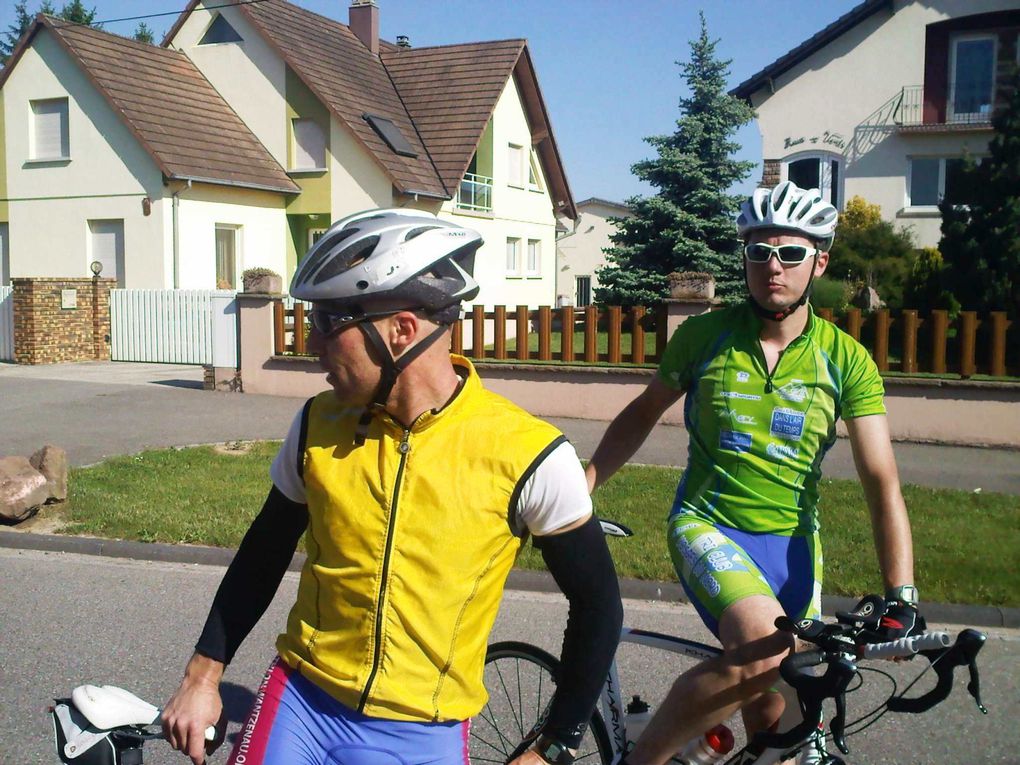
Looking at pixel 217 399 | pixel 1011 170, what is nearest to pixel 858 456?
pixel 217 399

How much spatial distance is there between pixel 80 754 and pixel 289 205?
85.6 feet

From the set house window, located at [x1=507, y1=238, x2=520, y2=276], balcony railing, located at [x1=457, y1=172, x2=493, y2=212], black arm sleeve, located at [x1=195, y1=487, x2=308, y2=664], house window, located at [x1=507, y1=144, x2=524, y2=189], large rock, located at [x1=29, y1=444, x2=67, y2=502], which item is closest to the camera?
black arm sleeve, located at [x1=195, y1=487, x2=308, y2=664]

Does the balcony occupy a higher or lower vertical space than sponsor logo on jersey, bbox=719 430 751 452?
higher

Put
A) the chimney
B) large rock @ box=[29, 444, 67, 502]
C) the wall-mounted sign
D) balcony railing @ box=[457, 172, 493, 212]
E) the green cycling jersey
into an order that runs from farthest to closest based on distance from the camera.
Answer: the chimney → the wall-mounted sign → balcony railing @ box=[457, 172, 493, 212] → large rock @ box=[29, 444, 67, 502] → the green cycling jersey

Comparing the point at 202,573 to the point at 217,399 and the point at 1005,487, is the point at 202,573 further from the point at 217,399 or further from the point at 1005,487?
the point at 217,399

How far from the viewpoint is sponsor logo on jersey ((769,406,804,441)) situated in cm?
318

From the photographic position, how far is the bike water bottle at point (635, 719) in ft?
10.6

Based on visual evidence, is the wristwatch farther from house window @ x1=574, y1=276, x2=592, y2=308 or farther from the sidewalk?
house window @ x1=574, y1=276, x2=592, y2=308

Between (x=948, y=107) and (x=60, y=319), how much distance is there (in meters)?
24.4

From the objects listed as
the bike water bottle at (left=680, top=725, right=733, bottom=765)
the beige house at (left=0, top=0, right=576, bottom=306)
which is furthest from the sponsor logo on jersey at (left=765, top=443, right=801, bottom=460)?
the beige house at (left=0, top=0, right=576, bottom=306)

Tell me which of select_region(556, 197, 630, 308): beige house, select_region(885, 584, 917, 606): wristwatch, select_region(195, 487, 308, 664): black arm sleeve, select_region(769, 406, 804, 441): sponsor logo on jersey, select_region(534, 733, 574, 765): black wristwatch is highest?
select_region(556, 197, 630, 308): beige house

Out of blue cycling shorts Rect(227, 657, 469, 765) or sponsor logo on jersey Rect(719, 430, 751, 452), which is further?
sponsor logo on jersey Rect(719, 430, 751, 452)

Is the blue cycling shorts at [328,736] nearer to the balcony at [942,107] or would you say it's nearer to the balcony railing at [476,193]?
the balcony railing at [476,193]

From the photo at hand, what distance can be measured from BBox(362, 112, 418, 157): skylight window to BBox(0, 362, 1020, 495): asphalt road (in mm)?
10408
